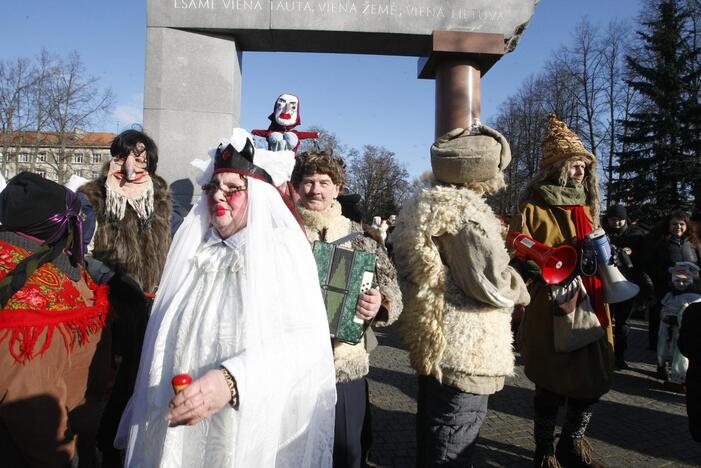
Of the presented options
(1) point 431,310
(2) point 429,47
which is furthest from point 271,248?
(2) point 429,47

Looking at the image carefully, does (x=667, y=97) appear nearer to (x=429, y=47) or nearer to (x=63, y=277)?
(x=429, y=47)

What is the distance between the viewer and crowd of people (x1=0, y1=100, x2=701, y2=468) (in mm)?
1703

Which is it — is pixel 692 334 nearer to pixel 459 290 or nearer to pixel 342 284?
pixel 459 290

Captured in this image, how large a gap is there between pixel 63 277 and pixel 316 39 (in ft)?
14.3

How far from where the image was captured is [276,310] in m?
1.73

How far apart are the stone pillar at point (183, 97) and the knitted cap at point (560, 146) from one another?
3.49 metres

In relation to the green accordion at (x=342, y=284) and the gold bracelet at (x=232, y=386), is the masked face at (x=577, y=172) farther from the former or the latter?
the gold bracelet at (x=232, y=386)

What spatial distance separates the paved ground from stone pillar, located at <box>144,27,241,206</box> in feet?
10.5

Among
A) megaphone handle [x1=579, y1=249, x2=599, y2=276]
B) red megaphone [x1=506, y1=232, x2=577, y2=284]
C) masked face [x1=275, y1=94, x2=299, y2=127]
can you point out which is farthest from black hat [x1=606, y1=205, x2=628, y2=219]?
masked face [x1=275, y1=94, x2=299, y2=127]

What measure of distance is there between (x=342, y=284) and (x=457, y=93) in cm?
440

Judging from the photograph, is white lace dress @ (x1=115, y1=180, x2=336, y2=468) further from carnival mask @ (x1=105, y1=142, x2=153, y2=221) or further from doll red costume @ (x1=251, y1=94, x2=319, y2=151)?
doll red costume @ (x1=251, y1=94, x2=319, y2=151)

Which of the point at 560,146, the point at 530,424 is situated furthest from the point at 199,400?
the point at 530,424

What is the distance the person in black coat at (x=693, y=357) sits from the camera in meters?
2.20

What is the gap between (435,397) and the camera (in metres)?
2.44
